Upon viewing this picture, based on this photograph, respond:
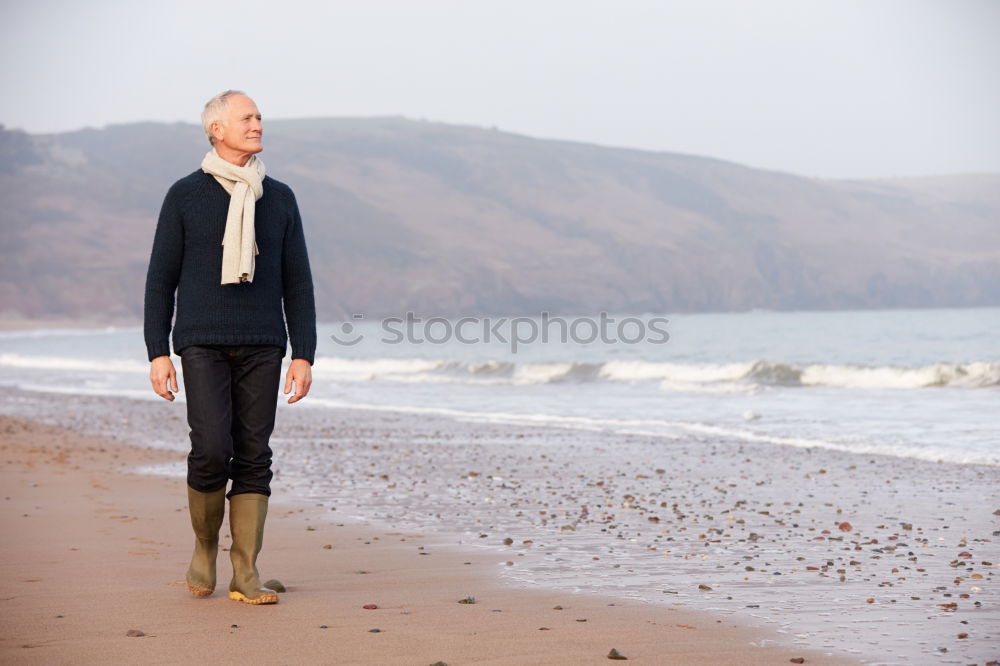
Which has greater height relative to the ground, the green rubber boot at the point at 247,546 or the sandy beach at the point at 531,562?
the green rubber boot at the point at 247,546

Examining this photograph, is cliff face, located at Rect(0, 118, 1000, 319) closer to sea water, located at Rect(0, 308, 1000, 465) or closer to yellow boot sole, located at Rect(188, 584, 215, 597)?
sea water, located at Rect(0, 308, 1000, 465)

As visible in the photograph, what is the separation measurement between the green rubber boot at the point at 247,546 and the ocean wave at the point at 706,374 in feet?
Result: 59.8

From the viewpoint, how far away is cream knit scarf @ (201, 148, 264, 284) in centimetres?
385

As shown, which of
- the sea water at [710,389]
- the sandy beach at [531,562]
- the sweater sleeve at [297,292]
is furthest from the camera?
the sea water at [710,389]

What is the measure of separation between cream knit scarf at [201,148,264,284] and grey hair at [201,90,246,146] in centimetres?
12

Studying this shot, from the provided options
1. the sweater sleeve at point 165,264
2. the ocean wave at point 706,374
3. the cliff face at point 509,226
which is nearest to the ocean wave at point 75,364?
the ocean wave at point 706,374

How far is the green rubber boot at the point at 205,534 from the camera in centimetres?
407

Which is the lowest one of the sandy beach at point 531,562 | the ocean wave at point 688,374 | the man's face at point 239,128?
the ocean wave at point 688,374

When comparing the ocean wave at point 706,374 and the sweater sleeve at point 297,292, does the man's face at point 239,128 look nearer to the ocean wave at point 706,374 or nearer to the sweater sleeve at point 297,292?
the sweater sleeve at point 297,292

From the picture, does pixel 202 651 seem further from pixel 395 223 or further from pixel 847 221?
pixel 847 221

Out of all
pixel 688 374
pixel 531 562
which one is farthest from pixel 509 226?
Answer: pixel 531 562

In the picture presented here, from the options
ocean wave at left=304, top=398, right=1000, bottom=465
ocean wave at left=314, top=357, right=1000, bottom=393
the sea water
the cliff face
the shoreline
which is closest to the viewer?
the shoreline

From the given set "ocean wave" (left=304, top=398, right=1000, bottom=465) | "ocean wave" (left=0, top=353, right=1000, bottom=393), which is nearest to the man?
"ocean wave" (left=304, top=398, right=1000, bottom=465)

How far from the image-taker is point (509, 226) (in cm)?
13425
